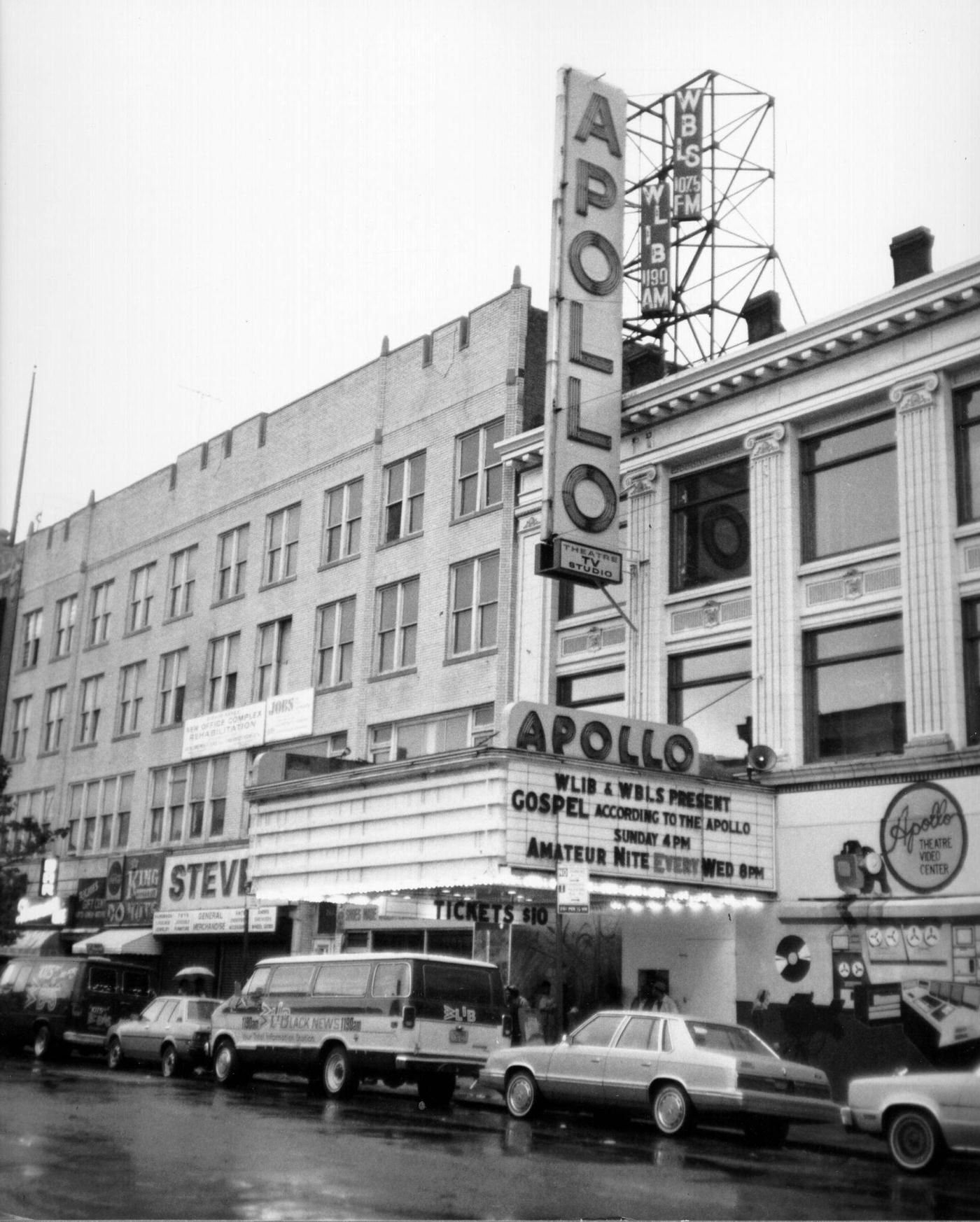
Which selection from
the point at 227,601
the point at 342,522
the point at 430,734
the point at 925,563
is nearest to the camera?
the point at 925,563

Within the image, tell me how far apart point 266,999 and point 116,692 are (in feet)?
83.3

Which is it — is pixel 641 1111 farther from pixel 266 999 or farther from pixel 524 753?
pixel 266 999

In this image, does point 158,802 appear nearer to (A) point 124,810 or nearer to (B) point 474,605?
(A) point 124,810

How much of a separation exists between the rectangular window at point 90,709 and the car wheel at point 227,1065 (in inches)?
978

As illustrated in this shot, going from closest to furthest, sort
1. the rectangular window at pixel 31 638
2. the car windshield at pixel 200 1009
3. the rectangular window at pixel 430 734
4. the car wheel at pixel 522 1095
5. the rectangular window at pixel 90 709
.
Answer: the car wheel at pixel 522 1095
the car windshield at pixel 200 1009
the rectangular window at pixel 430 734
the rectangular window at pixel 90 709
the rectangular window at pixel 31 638

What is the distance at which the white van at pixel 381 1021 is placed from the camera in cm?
2027

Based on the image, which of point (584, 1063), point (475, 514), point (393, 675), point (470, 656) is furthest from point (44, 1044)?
point (584, 1063)

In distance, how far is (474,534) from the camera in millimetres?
32719

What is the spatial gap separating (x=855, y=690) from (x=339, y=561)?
16702 millimetres

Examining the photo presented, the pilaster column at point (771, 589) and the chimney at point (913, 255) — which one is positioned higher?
the chimney at point (913, 255)

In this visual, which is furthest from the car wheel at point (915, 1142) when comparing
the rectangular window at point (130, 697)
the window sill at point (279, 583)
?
the rectangular window at point (130, 697)

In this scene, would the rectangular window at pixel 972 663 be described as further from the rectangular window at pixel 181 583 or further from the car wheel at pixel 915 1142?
the rectangular window at pixel 181 583

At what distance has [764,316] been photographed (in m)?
28.0

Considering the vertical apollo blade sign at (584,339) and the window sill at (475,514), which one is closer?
the vertical apollo blade sign at (584,339)
